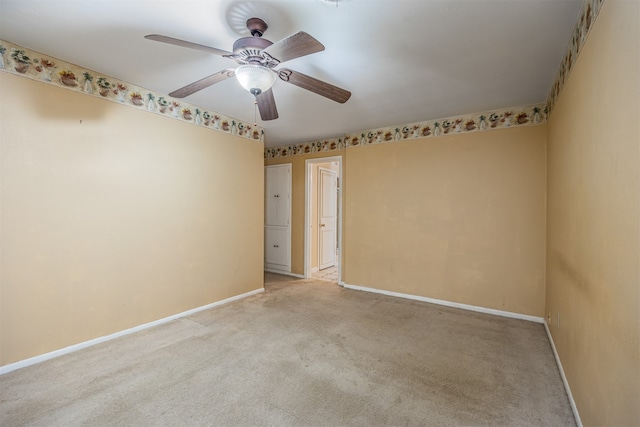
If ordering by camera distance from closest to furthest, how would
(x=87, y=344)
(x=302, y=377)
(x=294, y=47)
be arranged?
(x=294, y=47) < (x=302, y=377) < (x=87, y=344)

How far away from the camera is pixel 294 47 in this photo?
5.25 feet

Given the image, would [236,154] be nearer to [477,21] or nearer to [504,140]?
[477,21]

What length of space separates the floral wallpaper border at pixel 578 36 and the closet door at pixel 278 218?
12.7ft

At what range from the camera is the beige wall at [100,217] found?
7.19ft

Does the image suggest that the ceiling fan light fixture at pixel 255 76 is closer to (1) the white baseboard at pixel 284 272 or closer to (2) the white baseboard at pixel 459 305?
(2) the white baseboard at pixel 459 305

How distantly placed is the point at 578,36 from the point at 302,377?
2.87 meters

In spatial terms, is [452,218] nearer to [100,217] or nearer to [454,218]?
[454,218]

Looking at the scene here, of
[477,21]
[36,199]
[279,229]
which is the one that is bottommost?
[279,229]

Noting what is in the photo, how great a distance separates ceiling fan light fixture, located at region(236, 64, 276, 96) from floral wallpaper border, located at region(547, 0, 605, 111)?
1741 mm

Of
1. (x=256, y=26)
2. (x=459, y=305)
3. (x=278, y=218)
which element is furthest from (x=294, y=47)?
(x=278, y=218)

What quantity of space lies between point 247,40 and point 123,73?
5.42 ft

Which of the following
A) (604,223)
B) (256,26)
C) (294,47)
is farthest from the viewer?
(256,26)

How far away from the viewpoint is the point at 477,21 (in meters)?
1.81

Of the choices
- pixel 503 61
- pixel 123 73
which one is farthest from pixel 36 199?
pixel 503 61
